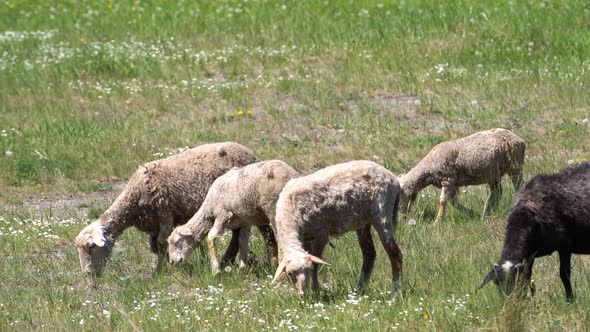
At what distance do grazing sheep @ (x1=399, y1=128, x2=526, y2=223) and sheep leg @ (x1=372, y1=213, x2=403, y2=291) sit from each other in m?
2.74

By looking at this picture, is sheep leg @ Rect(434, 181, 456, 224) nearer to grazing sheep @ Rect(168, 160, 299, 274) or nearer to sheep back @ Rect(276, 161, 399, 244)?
grazing sheep @ Rect(168, 160, 299, 274)

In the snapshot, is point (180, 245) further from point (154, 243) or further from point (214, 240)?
point (154, 243)

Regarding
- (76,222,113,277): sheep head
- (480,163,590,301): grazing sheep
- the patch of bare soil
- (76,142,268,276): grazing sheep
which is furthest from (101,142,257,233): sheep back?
(480,163,590,301): grazing sheep

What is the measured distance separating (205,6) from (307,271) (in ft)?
50.8

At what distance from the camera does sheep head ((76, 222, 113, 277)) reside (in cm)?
1132

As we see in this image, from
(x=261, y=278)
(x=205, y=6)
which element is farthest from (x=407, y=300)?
(x=205, y=6)

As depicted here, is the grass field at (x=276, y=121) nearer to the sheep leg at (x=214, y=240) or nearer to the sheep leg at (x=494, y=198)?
the sheep leg at (x=214, y=240)

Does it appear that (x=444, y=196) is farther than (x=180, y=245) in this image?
Yes

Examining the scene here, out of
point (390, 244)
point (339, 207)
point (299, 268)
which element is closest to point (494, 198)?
point (390, 244)

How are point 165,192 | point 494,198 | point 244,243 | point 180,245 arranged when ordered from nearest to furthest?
point 180,245 < point 244,243 < point 165,192 < point 494,198

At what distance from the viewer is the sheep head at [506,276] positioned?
29.0ft

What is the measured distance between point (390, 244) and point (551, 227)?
1.44 meters

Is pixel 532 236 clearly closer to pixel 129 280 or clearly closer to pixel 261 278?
pixel 261 278

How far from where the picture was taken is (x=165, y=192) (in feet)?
39.2
